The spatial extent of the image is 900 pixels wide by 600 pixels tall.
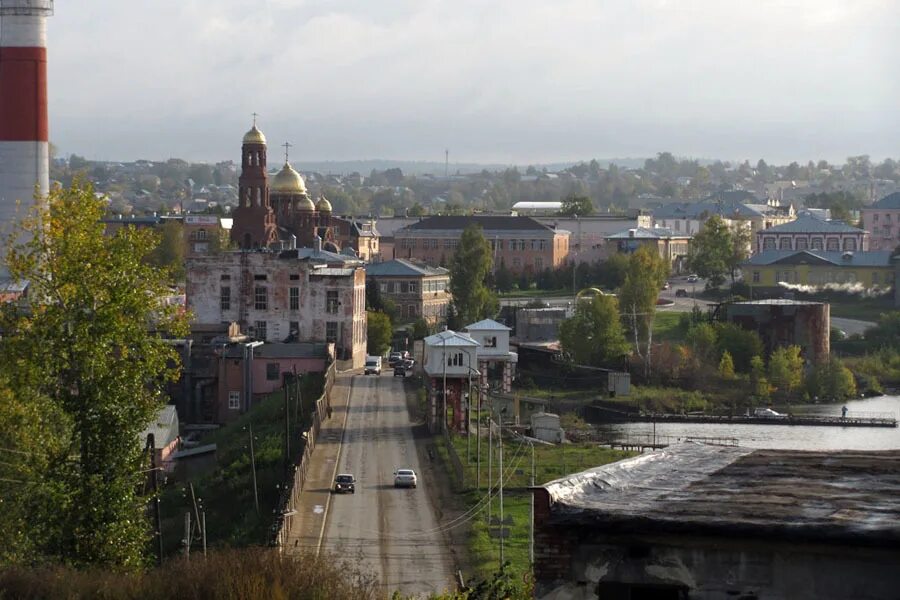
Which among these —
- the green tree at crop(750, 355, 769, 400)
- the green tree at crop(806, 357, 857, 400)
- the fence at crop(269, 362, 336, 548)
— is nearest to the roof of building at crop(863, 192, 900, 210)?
the green tree at crop(750, 355, 769, 400)

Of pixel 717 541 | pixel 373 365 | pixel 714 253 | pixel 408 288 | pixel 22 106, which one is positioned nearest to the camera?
pixel 717 541

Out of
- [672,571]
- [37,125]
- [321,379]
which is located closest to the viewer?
[672,571]

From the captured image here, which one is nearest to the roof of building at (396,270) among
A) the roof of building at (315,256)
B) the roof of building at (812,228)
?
the roof of building at (315,256)

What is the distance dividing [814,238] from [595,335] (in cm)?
3250

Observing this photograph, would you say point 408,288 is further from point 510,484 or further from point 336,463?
point 510,484

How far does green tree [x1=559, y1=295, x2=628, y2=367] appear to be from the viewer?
5619 cm

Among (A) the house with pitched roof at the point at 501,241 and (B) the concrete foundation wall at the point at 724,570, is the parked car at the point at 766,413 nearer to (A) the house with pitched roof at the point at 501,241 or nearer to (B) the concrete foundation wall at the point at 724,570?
(A) the house with pitched roof at the point at 501,241

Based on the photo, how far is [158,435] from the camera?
119ft

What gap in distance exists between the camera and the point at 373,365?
163ft

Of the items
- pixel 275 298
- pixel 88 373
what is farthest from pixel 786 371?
pixel 88 373

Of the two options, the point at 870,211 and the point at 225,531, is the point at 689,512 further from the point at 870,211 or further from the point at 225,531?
the point at 870,211

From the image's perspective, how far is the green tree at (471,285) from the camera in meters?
61.6

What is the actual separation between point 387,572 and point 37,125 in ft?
97.6

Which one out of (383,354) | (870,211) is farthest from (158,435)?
(870,211)
